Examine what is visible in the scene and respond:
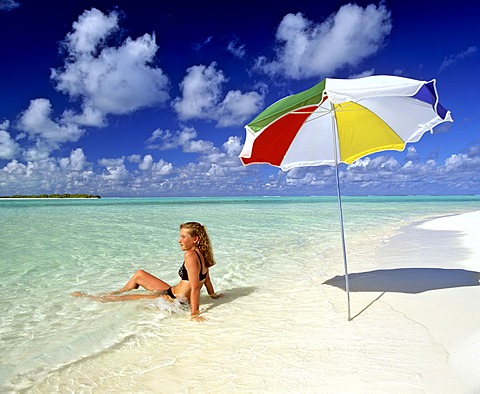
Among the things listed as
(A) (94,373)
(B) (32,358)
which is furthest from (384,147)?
(B) (32,358)

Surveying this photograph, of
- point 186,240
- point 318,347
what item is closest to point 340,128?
point 186,240

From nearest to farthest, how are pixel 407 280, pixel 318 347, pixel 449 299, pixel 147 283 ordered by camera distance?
pixel 318 347 < pixel 449 299 < pixel 147 283 < pixel 407 280

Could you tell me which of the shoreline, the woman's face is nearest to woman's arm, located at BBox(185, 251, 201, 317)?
the woman's face

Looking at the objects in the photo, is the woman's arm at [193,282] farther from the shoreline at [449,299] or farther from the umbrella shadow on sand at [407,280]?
the shoreline at [449,299]

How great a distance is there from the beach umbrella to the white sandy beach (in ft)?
2.30

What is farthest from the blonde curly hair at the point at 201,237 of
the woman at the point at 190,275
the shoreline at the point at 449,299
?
the shoreline at the point at 449,299

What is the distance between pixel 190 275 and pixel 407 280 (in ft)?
12.7

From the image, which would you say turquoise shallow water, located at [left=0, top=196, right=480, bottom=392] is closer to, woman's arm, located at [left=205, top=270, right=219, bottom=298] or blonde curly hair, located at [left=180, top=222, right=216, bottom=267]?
woman's arm, located at [left=205, top=270, right=219, bottom=298]

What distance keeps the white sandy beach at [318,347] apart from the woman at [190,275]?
0.40 meters

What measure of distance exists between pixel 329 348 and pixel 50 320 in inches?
151

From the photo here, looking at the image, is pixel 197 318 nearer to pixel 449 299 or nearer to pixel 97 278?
pixel 449 299

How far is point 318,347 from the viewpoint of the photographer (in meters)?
3.72

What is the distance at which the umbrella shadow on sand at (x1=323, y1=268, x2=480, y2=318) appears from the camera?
5.80 meters

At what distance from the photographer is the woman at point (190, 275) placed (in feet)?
16.3
